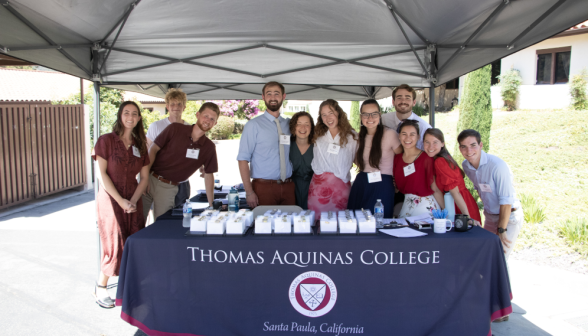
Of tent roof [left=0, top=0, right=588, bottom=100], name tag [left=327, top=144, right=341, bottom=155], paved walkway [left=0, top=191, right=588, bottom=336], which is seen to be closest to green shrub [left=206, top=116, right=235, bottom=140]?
paved walkway [left=0, top=191, right=588, bottom=336]

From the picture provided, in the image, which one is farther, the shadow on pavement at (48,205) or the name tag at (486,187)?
the shadow on pavement at (48,205)

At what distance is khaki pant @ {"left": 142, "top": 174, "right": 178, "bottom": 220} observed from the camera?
318 cm

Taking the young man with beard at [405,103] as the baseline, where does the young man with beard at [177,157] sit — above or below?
below

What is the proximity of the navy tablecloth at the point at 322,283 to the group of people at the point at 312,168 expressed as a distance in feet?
1.67

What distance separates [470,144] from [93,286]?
3.39 meters

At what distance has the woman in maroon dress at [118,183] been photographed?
8.73ft

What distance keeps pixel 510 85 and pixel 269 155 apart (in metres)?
12.0

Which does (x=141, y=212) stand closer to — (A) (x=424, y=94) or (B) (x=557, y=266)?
(B) (x=557, y=266)

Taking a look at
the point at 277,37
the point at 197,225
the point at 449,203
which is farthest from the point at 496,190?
the point at 277,37

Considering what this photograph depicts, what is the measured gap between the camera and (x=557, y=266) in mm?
3861

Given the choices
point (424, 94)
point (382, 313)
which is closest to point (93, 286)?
point (382, 313)

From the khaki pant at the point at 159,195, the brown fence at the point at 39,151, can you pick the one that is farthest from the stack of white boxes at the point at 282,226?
the brown fence at the point at 39,151

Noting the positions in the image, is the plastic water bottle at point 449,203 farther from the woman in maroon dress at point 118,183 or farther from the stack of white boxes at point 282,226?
the woman in maroon dress at point 118,183

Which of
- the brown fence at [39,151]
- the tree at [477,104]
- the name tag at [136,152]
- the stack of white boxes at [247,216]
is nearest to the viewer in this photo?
the stack of white boxes at [247,216]
